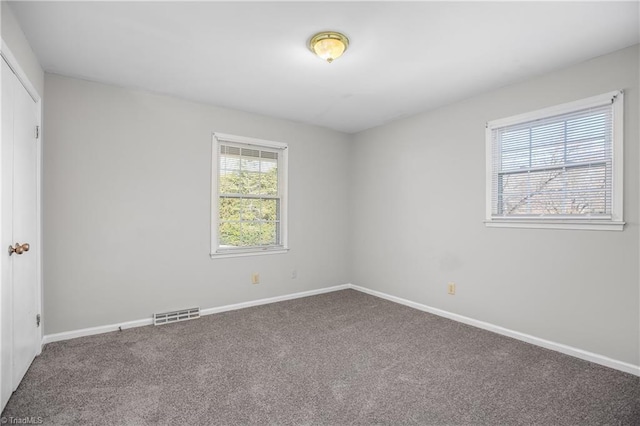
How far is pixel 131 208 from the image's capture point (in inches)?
130

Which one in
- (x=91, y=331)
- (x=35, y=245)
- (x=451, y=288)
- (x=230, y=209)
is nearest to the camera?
(x=35, y=245)

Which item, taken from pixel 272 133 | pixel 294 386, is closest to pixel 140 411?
pixel 294 386

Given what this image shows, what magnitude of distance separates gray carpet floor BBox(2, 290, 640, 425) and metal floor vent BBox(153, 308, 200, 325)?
0.12m

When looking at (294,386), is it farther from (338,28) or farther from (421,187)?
(421,187)

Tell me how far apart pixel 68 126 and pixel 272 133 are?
2.14 meters

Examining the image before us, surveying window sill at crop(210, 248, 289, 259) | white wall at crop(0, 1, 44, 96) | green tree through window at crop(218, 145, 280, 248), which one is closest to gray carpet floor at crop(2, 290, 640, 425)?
window sill at crop(210, 248, 289, 259)

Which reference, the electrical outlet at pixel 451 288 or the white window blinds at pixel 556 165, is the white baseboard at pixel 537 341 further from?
the white window blinds at pixel 556 165

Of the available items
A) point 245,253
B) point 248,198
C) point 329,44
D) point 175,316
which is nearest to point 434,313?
point 245,253

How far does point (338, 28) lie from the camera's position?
87.7 inches

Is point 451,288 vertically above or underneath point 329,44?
underneath

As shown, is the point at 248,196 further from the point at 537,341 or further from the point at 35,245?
the point at 537,341

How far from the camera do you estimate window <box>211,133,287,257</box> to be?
153 inches

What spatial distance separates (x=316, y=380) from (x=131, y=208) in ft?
8.13

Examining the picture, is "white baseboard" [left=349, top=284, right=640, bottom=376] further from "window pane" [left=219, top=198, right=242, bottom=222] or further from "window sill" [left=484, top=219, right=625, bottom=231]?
"window pane" [left=219, top=198, right=242, bottom=222]
